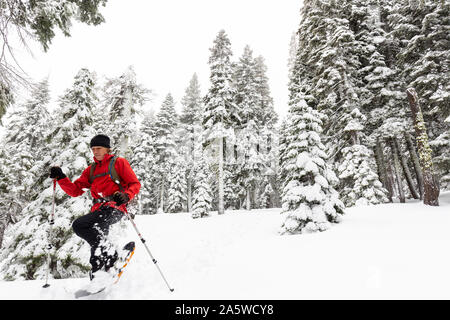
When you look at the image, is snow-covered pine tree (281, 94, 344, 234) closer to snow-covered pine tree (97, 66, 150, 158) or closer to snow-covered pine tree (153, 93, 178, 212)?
snow-covered pine tree (97, 66, 150, 158)

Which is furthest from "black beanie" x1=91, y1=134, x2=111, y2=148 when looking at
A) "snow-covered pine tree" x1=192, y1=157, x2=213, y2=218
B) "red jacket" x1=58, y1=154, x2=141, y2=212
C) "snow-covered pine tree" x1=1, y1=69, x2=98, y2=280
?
"snow-covered pine tree" x1=192, y1=157, x2=213, y2=218

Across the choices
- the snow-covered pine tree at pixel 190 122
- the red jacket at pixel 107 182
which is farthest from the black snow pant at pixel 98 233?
the snow-covered pine tree at pixel 190 122

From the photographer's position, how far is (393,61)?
52.4 ft

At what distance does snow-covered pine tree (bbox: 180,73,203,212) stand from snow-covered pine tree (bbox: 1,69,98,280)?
22.2 m

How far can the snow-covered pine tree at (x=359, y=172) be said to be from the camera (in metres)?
13.2

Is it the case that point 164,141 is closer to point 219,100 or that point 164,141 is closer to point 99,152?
point 219,100

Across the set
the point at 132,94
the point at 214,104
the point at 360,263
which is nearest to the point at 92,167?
the point at 360,263

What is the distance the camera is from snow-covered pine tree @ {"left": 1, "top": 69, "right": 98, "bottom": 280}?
6742mm

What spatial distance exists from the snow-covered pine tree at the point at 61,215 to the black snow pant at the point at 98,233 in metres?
4.07

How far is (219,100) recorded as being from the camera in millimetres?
20328

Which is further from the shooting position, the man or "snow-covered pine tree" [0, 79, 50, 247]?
"snow-covered pine tree" [0, 79, 50, 247]

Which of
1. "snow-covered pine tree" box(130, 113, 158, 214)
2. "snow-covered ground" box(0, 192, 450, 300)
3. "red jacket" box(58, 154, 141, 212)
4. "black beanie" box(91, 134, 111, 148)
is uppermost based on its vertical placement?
"snow-covered pine tree" box(130, 113, 158, 214)

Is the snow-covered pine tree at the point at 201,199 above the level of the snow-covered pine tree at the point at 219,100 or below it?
below

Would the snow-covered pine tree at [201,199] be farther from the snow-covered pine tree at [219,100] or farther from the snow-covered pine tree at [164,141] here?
the snow-covered pine tree at [164,141]
